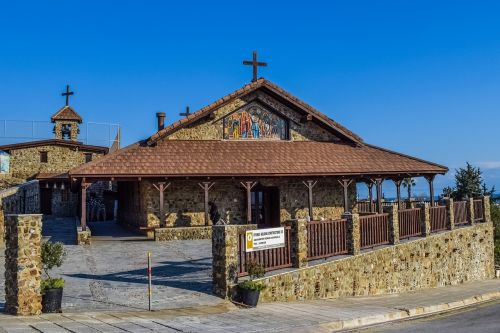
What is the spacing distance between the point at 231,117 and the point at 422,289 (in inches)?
477

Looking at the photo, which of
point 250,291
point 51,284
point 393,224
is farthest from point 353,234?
point 51,284

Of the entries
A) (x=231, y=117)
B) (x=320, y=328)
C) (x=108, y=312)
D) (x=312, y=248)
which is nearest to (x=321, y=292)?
(x=312, y=248)

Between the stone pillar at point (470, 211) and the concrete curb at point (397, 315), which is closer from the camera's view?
the concrete curb at point (397, 315)

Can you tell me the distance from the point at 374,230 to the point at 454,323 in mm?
6079

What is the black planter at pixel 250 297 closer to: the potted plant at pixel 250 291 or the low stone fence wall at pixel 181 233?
the potted plant at pixel 250 291

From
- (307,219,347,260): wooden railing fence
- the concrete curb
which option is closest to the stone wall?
(307,219,347,260): wooden railing fence

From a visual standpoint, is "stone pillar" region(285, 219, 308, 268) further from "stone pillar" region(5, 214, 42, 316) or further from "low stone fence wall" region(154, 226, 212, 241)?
"low stone fence wall" region(154, 226, 212, 241)

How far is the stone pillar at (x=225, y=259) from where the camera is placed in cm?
1172

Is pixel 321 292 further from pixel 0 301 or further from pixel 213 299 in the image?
pixel 0 301

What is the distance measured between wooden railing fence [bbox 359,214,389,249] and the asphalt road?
3700 mm

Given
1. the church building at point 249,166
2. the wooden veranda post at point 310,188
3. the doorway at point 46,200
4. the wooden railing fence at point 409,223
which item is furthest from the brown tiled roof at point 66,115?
the wooden railing fence at point 409,223

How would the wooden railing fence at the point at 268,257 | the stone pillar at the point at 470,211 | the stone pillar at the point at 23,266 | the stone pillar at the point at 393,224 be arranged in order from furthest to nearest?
the stone pillar at the point at 470,211 < the stone pillar at the point at 393,224 < the wooden railing fence at the point at 268,257 < the stone pillar at the point at 23,266

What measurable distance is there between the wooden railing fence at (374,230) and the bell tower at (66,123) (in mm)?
28010

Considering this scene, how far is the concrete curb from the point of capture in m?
10.1
